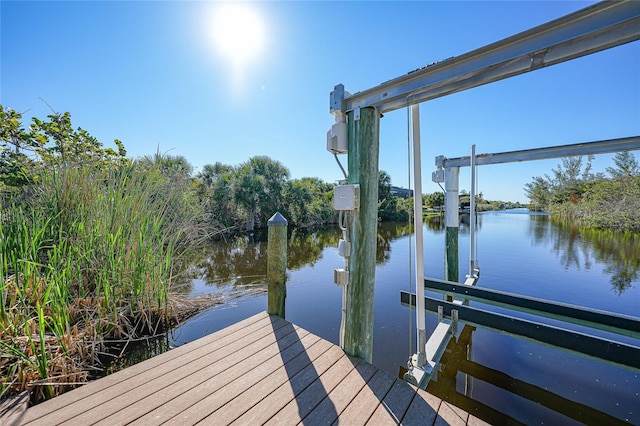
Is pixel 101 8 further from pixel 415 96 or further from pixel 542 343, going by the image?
pixel 542 343

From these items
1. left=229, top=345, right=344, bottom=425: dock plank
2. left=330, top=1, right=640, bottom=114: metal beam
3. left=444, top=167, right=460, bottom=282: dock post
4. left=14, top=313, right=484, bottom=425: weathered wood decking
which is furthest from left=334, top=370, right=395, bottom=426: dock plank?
left=444, top=167, right=460, bottom=282: dock post

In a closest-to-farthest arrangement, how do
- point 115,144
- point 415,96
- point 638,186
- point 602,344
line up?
point 415,96 < point 602,344 < point 115,144 < point 638,186

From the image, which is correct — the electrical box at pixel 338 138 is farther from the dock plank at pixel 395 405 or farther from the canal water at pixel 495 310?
the dock plank at pixel 395 405

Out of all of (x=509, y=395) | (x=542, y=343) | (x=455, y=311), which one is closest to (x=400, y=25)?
(x=455, y=311)

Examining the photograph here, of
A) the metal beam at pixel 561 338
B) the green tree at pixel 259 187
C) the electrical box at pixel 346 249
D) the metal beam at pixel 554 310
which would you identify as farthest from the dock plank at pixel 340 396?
the green tree at pixel 259 187

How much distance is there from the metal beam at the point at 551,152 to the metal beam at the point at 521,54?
2.40 meters

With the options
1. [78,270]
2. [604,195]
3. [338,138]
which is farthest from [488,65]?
[604,195]

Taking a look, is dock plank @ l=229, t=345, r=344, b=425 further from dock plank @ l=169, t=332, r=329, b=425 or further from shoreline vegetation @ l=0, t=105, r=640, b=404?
shoreline vegetation @ l=0, t=105, r=640, b=404

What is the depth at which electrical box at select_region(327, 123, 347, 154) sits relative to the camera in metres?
1.75

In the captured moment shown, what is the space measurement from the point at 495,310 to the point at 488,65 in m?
3.83

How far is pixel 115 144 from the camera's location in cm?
636

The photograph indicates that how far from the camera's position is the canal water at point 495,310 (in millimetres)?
2004

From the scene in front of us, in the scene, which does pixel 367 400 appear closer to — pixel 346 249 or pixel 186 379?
pixel 346 249

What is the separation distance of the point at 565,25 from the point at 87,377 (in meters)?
3.53
